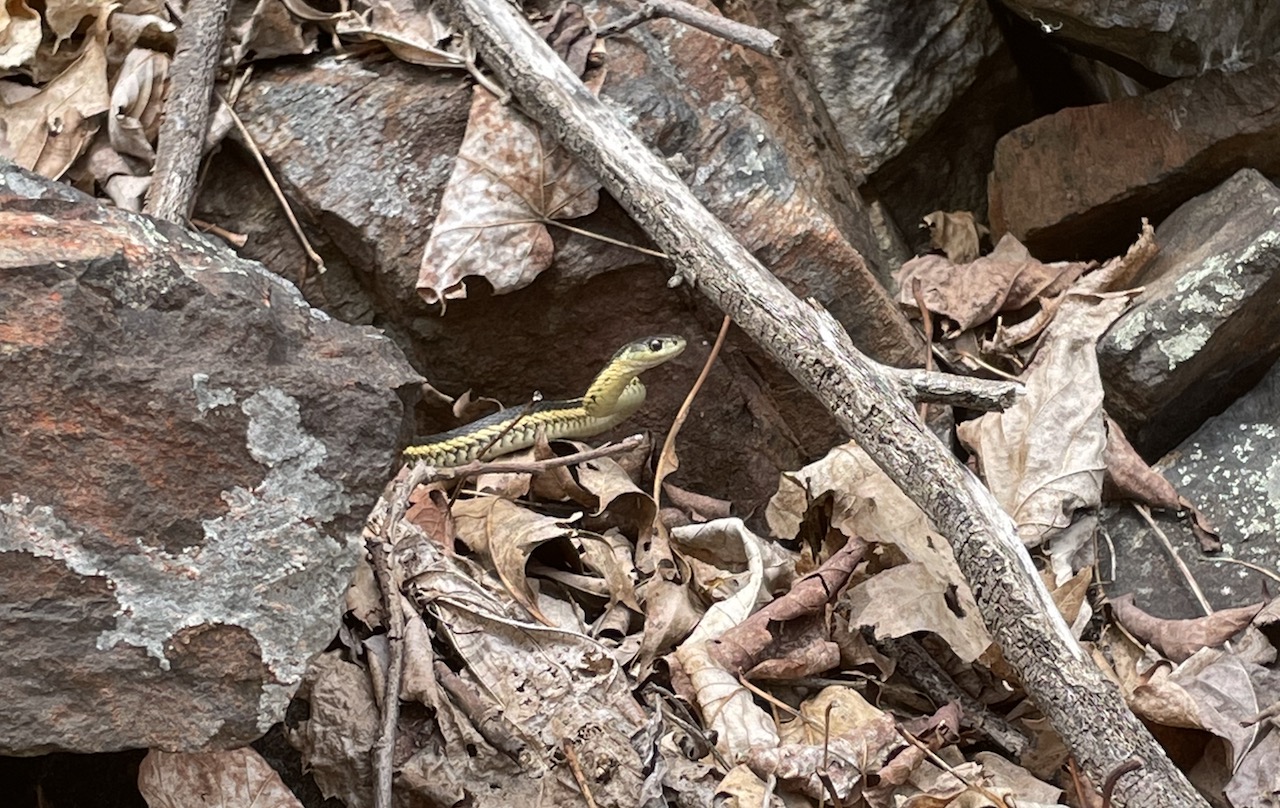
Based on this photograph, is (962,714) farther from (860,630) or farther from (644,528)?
(644,528)

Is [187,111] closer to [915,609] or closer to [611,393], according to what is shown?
[611,393]

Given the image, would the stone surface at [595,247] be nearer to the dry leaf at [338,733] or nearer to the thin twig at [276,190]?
the thin twig at [276,190]

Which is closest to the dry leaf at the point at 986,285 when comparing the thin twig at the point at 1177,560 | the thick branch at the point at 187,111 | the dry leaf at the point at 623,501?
the thin twig at the point at 1177,560

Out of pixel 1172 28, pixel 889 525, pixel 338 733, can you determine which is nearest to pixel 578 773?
pixel 338 733

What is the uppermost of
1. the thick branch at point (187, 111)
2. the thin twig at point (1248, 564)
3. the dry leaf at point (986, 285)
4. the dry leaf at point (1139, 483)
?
the thick branch at point (187, 111)

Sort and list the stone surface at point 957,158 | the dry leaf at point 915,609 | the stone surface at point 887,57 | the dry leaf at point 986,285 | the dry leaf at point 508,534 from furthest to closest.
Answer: the stone surface at point 957,158 < the stone surface at point 887,57 < the dry leaf at point 986,285 < the dry leaf at point 508,534 < the dry leaf at point 915,609
